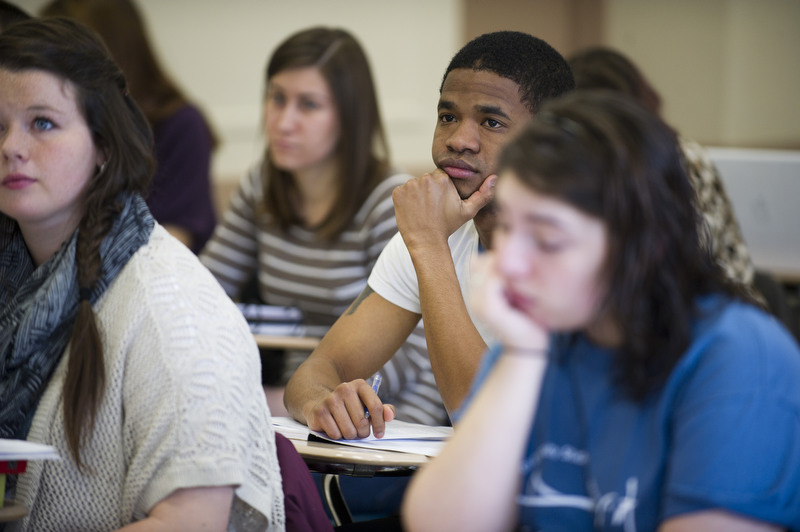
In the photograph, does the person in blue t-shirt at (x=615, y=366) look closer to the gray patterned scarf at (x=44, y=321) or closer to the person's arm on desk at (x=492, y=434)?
the person's arm on desk at (x=492, y=434)

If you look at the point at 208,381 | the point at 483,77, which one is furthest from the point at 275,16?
the point at 208,381

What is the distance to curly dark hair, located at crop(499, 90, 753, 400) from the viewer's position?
95 centimetres

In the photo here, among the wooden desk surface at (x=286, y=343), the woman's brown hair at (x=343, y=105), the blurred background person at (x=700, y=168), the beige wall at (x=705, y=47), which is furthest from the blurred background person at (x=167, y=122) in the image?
the beige wall at (x=705, y=47)

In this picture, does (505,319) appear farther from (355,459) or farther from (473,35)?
(473,35)

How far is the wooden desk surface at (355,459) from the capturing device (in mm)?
1375

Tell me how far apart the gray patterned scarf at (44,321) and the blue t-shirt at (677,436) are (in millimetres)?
647

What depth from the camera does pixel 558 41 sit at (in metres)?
4.28

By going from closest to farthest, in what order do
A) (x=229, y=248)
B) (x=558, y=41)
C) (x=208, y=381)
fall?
(x=208, y=381)
(x=229, y=248)
(x=558, y=41)

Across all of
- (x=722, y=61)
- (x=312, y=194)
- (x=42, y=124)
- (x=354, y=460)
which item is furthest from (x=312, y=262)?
(x=722, y=61)

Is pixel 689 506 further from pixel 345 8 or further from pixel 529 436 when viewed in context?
pixel 345 8

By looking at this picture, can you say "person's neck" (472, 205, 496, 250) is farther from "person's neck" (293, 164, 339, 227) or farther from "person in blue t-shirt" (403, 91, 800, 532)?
"person's neck" (293, 164, 339, 227)

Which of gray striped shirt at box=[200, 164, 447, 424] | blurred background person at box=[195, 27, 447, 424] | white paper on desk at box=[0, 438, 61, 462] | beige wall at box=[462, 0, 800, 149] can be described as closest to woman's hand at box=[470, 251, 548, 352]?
white paper on desk at box=[0, 438, 61, 462]

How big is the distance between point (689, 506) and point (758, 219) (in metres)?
2.52

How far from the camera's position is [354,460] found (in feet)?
4.53
